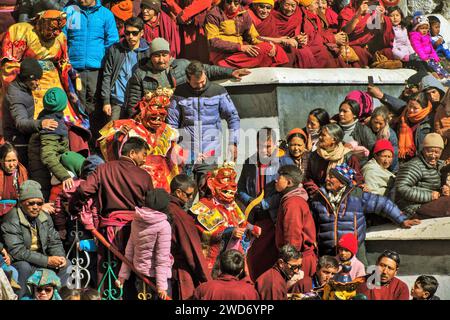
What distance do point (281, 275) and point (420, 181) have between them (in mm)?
2326

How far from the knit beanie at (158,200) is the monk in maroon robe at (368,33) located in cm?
428

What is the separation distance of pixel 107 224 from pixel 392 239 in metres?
3.08

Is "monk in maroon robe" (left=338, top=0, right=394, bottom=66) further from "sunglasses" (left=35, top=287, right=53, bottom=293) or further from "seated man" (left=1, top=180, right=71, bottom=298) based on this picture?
"sunglasses" (left=35, top=287, right=53, bottom=293)

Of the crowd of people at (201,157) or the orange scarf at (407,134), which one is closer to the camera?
the crowd of people at (201,157)

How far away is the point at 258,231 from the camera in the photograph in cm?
1955

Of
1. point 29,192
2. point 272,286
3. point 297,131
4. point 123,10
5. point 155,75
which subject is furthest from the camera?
point 123,10

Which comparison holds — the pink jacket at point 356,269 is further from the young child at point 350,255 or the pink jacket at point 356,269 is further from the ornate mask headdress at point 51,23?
the ornate mask headdress at point 51,23

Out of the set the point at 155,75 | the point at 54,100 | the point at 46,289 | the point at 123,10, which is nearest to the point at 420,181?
the point at 155,75

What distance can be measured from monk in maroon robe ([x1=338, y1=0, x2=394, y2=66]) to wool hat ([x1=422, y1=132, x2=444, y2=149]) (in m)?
1.92

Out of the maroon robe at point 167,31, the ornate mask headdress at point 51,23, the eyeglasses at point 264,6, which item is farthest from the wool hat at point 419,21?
the ornate mask headdress at point 51,23

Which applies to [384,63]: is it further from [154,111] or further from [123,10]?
[154,111]

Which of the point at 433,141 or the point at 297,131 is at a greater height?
the point at 297,131

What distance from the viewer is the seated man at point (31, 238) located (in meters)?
18.8

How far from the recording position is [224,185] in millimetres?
19453
